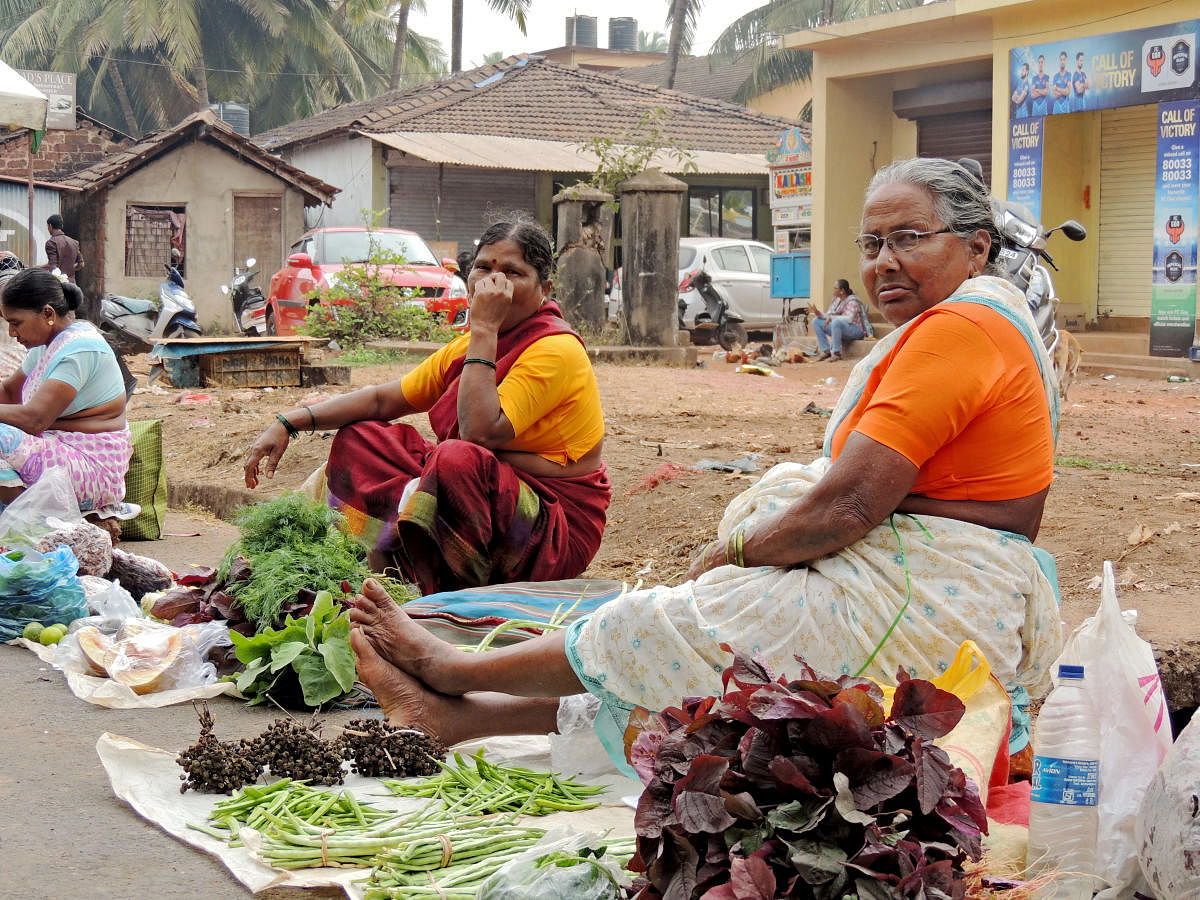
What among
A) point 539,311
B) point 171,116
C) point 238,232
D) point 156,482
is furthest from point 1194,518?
point 171,116

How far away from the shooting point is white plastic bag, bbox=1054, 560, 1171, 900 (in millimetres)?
2424

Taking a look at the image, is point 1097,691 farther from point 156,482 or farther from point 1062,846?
point 156,482

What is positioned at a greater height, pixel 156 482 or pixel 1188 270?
pixel 1188 270

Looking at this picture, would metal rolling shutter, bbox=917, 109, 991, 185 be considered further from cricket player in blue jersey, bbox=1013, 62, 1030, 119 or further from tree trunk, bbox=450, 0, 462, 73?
tree trunk, bbox=450, 0, 462, 73

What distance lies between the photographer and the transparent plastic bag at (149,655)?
13.8 ft

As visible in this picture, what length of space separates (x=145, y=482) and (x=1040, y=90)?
41.0ft

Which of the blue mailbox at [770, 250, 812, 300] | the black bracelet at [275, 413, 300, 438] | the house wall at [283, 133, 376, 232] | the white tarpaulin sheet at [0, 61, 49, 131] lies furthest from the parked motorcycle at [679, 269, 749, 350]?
the black bracelet at [275, 413, 300, 438]

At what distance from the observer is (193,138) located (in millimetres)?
24094

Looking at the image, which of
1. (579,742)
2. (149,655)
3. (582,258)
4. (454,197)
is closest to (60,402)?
(149,655)

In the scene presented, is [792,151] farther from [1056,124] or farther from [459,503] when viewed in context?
[459,503]

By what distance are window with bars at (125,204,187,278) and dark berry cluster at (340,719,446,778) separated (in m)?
22.3

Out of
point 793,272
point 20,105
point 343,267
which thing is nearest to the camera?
point 20,105

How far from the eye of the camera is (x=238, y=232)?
24766mm

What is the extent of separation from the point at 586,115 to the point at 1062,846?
26910 mm
